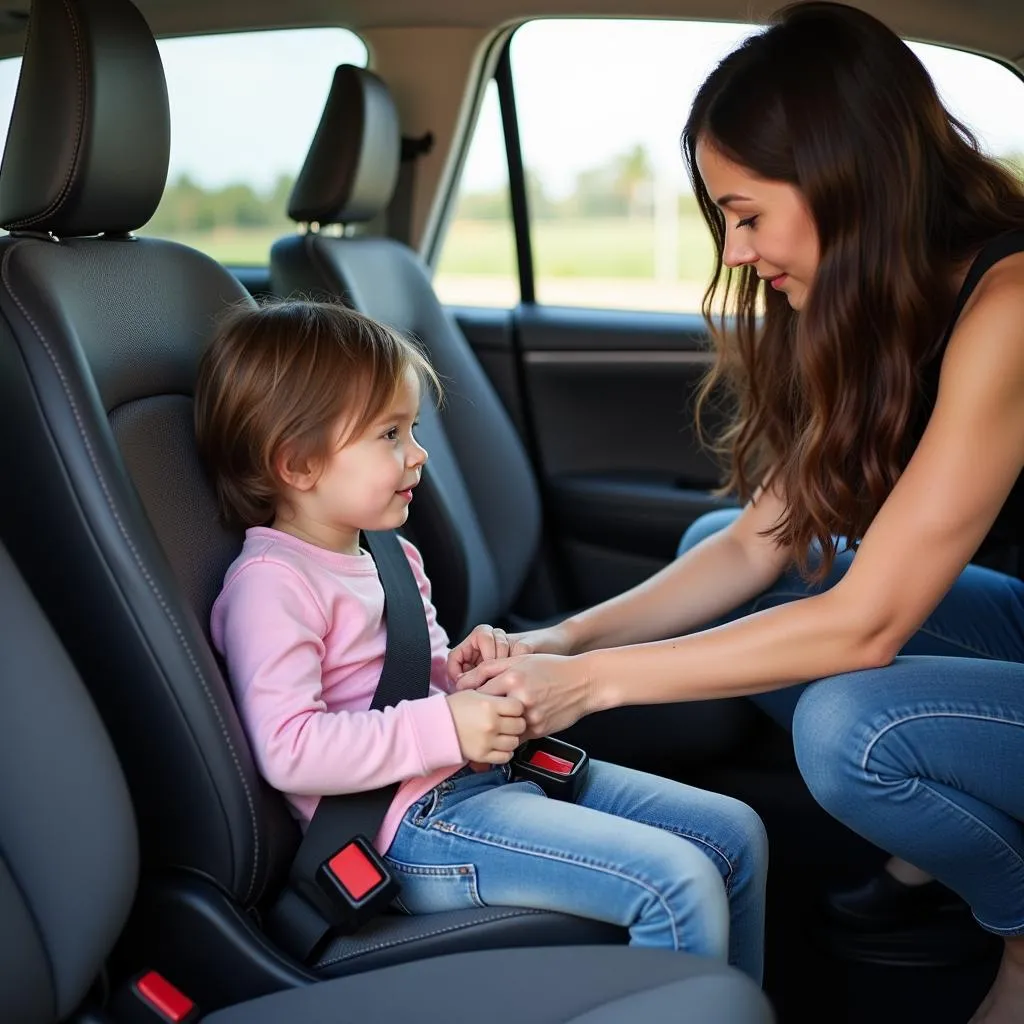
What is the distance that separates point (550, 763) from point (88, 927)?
531 mm

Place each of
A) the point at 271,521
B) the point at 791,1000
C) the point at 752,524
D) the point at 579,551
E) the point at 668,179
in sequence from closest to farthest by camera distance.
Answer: the point at 271,521
the point at 791,1000
the point at 752,524
the point at 579,551
the point at 668,179

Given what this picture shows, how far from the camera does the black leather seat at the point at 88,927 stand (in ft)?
3.81

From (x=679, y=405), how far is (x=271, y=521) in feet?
4.78

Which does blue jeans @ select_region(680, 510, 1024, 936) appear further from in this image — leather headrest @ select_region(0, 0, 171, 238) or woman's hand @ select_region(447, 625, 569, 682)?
leather headrest @ select_region(0, 0, 171, 238)

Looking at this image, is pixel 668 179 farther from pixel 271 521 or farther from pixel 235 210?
pixel 271 521

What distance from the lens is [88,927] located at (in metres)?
1.20

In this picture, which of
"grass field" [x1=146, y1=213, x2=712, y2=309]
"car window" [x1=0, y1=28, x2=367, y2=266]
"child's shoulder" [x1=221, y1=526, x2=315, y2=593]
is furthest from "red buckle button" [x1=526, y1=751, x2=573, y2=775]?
"grass field" [x1=146, y1=213, x2=712, y2=309]

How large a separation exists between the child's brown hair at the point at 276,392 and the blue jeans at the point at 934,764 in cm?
63

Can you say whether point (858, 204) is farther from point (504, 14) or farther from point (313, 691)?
point (504, 14)

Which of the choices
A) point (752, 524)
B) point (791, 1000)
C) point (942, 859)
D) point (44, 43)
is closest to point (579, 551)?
point (752, 524)

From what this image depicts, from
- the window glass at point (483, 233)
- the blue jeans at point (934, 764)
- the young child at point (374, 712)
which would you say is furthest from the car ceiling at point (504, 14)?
the blue jeans at point (934, 764)

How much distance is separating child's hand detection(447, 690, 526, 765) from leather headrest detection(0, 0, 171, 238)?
0.66 metres

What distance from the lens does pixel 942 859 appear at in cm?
157

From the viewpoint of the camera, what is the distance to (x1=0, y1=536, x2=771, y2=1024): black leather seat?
3.81ft
